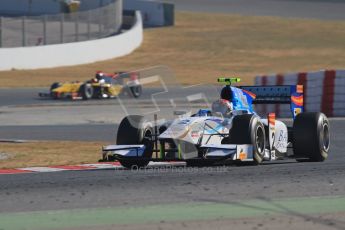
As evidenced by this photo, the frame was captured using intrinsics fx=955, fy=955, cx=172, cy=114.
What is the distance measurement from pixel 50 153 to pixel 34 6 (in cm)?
3972

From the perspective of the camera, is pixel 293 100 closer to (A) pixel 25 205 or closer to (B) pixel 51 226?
(A) pixel 25 205

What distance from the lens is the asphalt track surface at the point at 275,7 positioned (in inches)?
2270

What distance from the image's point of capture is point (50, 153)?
50.3 feet

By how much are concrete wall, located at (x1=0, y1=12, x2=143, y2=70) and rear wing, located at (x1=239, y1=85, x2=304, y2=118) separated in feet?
75.0

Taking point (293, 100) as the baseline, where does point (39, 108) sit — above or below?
below

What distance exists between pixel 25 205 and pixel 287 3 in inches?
2157

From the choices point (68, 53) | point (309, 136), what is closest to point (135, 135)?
point (309, 136)

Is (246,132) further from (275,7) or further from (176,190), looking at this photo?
(275,7)

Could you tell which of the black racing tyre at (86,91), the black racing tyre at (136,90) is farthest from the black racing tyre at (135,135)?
the black racing tyre at (86,91)

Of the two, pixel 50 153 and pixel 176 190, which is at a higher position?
pixel 176 190

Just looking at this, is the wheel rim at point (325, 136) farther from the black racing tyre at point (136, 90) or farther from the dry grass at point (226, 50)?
the dry grass at point (226, 50)

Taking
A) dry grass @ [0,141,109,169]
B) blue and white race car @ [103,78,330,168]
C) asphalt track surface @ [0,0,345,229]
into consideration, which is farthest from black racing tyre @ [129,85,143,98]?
asphalt track surface @ [0,0,345,229]

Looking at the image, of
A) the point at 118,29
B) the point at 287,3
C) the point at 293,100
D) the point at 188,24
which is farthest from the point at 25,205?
the point at 287,3

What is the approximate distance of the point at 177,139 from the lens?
1191 centimetres
